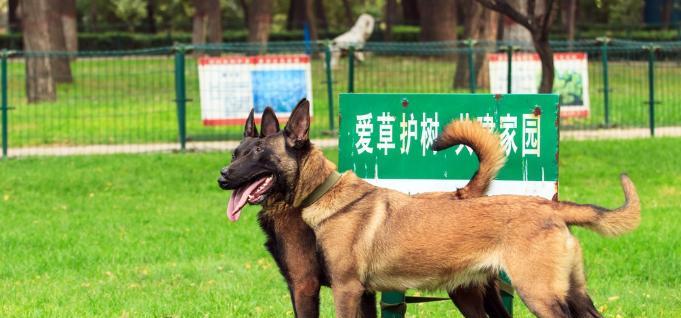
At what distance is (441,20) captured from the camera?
129 feet

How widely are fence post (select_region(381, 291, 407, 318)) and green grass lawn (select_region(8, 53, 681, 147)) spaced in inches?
477

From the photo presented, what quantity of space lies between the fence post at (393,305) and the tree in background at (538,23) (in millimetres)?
8133

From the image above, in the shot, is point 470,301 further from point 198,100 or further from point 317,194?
point 198,100

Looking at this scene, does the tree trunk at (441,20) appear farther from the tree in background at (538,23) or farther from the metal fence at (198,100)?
the tree in background at (538,23)

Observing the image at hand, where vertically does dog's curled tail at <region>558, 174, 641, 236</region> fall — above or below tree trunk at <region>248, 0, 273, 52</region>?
below

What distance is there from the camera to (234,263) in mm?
9938

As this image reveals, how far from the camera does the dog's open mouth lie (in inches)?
232

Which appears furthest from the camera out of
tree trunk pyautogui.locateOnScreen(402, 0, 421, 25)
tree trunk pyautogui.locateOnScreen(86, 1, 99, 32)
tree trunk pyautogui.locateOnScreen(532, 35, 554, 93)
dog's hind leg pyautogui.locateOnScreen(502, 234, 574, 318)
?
tree trunk pyautogui.locateOnScreen(86, 1, 99, 32)

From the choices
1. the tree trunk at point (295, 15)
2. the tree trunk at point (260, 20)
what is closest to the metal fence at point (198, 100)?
the tree trunk at point (260, 20)

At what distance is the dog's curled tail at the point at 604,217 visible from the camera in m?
5.82

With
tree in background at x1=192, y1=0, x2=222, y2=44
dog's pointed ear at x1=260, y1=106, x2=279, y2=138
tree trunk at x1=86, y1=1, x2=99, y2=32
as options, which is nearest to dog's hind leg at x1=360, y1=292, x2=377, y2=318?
dog's pointed ear at x1=260, y1=106, x2=279, y2=138

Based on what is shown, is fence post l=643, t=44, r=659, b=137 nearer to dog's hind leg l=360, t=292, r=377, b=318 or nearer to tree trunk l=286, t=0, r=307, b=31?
dog's hind leg l=360, t=292, r=377, b=318

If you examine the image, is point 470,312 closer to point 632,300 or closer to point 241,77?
point 632,300

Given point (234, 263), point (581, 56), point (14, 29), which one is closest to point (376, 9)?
point (14, 29)
